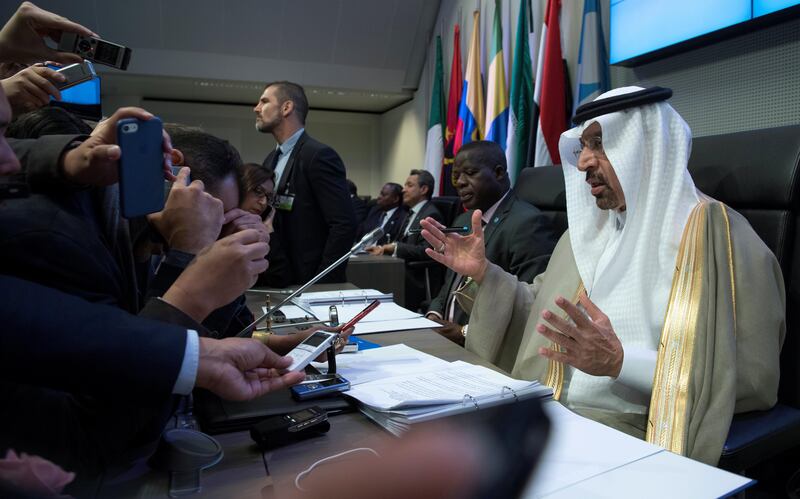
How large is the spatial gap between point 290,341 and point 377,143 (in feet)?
27.6

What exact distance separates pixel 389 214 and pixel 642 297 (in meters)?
4.83

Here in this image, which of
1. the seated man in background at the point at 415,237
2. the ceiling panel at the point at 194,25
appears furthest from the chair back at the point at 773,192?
the ceiling panel at the point at 194,25

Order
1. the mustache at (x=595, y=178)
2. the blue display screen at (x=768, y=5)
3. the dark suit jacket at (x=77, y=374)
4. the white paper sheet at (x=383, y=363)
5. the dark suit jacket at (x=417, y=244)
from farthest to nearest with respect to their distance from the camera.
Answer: the dark suit jacket at (x=417, y=244) → the blue display screen at (x=768, y=5) → the mustache at (x=595, y=178) → the white paper sheet at (x=383, y=363) → the dark suit jacket at (x=77, y=374)

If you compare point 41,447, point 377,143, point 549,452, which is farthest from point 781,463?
point 377,143

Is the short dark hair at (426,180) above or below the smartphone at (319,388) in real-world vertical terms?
above

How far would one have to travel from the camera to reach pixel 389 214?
6.23m

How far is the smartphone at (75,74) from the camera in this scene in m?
1.11

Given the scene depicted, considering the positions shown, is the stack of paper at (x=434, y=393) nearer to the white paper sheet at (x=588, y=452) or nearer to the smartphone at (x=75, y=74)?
the white paper sheet at (x=588, y=452)

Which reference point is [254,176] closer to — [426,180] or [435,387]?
[435,387]

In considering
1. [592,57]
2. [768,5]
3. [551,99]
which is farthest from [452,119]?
[768,5]

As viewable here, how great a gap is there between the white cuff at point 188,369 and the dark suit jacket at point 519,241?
1.99 meters

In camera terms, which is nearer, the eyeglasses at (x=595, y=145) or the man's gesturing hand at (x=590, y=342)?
the man's gesturing hand at (x=590, y=342)

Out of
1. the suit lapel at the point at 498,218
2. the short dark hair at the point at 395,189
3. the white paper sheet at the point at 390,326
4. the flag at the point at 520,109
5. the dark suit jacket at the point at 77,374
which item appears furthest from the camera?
the short dark hair at the point at 395,189

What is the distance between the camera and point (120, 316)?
61 centimetres
